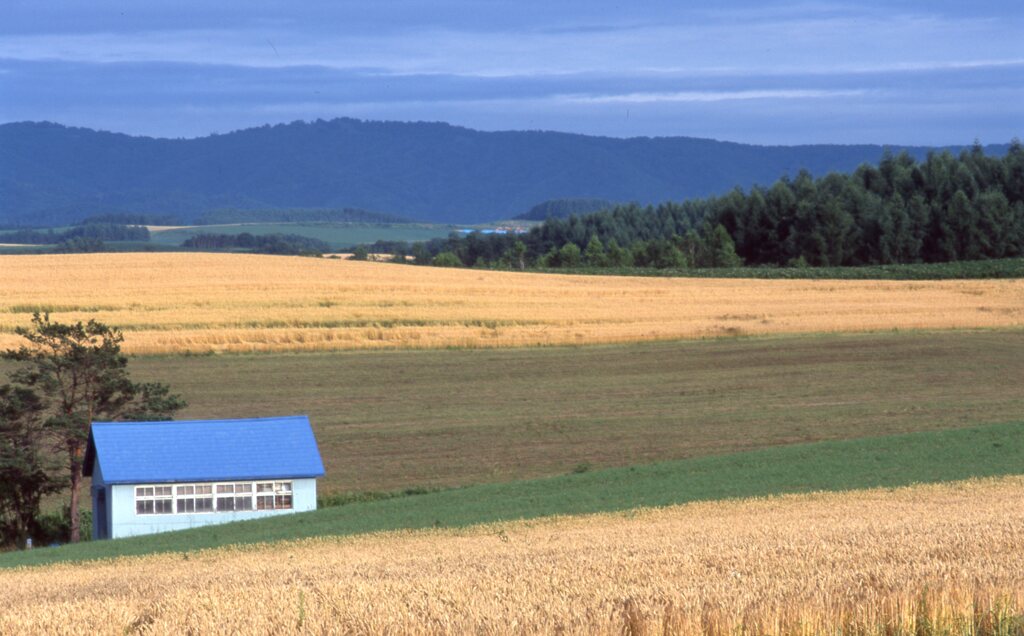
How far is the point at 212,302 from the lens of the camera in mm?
65938

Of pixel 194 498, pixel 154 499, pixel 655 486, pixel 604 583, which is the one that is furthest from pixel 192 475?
pixel 604 583

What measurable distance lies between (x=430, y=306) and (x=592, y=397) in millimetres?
23971

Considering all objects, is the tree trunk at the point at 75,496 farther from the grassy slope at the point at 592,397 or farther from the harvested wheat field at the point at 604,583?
the harvested wheat field at the point at 604,583

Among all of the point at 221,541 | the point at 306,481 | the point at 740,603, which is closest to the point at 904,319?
the point at 306,481

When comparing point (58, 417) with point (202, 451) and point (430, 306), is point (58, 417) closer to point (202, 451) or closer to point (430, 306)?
point (202, 451)

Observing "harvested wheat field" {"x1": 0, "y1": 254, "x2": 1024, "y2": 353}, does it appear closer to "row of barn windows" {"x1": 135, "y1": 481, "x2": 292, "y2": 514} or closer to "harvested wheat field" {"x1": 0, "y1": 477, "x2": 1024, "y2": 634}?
"row of barn windows" {"x1": 135, "y1": 481, "x2": 292, "y2": 514}

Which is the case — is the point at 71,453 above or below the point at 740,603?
below

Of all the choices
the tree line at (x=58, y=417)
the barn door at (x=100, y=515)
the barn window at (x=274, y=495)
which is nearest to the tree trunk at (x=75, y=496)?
the tree line at (x=58, y=417)

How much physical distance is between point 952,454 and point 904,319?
35937 mm

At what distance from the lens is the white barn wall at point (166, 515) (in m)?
29.7

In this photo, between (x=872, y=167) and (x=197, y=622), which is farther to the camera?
(x=872, y=167)

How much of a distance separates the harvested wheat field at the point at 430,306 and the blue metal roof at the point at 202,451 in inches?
864

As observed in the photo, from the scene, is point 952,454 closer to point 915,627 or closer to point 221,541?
point 221,541

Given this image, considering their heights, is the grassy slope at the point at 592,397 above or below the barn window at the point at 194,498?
above
